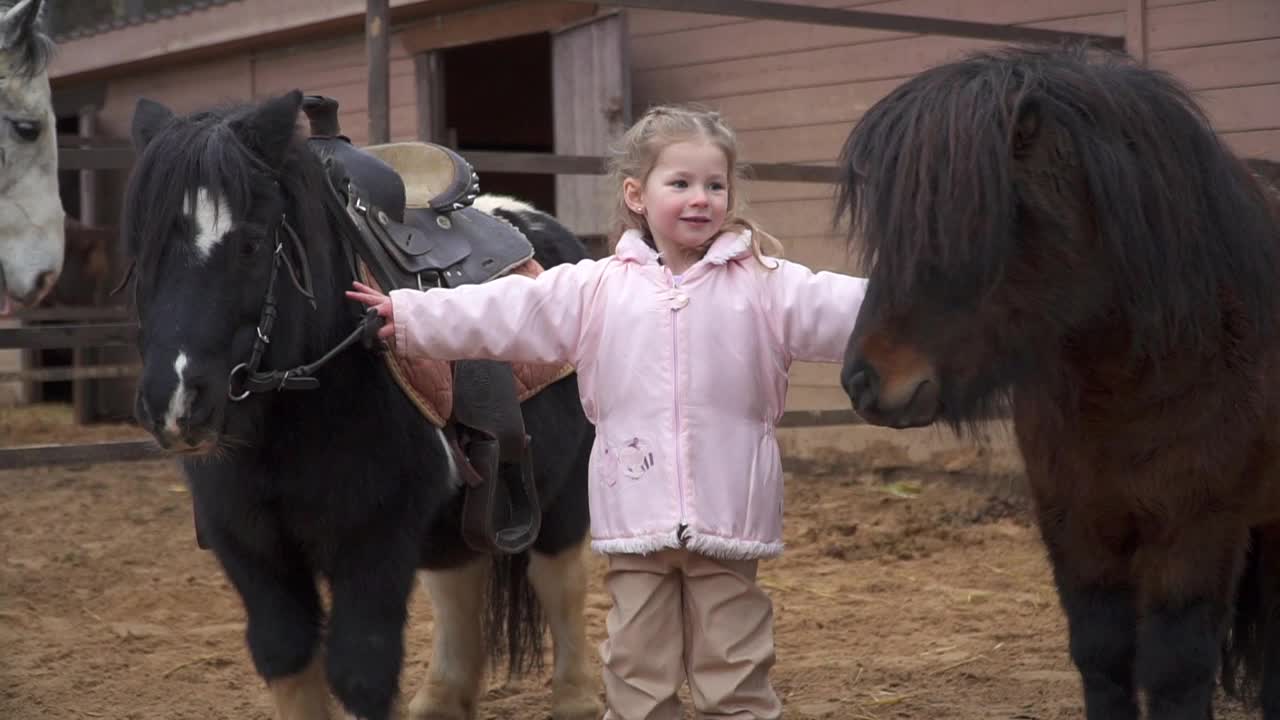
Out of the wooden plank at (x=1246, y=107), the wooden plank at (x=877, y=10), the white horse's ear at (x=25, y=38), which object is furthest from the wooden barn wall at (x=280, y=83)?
the wooden plank at (x=1246, y=107)

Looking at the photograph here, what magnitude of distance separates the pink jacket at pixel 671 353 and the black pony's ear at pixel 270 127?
36 centimetres

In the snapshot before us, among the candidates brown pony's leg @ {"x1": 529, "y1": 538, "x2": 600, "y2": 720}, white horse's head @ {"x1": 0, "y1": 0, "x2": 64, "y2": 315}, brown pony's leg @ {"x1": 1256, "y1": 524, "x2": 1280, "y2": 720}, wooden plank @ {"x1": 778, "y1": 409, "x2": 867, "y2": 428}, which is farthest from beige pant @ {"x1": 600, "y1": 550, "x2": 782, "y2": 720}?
wooden plank @ {"x1": 778, "y1": 409, "x2": 867, "y2": 428}

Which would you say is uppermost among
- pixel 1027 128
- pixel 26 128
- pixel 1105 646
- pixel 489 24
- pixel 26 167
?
pixel 489 24

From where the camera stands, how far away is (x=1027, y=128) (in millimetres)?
2455

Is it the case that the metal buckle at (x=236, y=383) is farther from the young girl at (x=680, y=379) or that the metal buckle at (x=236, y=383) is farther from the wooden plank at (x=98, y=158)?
the wooden plank at (x=98, y=158)

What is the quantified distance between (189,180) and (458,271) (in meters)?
0.87

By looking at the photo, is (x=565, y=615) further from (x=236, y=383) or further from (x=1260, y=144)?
(x=1260, y=144)

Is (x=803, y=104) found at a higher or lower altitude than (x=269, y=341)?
higher

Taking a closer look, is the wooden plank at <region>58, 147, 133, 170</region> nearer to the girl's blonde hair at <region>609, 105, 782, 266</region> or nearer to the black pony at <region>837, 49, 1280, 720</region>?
the girl's blonde hair at <region>609, 105, 782, 266</region>

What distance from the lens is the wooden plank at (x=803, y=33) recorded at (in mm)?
7430

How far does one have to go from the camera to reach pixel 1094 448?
2.69 meters

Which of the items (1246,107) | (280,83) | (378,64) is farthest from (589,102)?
(1246,107)

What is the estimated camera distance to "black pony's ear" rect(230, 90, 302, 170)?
2.73m

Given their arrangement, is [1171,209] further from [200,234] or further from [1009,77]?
[200,234]
